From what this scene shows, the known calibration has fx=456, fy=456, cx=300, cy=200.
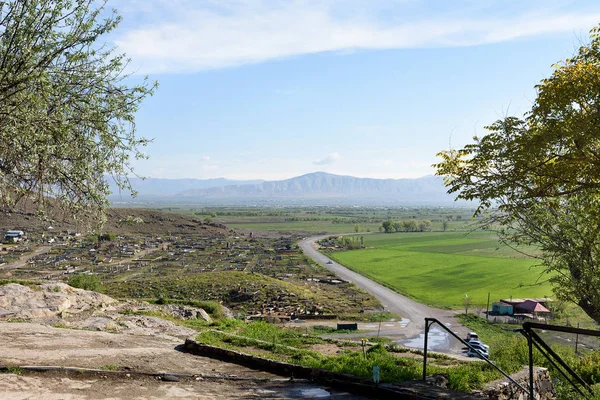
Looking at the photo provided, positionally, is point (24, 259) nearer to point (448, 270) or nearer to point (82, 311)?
point (448, 270)

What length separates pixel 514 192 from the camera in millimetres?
12820

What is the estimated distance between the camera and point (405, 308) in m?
53.1

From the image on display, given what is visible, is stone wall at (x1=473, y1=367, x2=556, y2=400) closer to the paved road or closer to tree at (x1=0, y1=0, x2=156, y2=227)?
tree at (x1=0, y1=0, x2=156, y2=227)

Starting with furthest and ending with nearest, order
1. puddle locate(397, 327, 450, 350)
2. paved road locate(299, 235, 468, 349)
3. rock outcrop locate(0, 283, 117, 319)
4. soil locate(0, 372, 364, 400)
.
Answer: paved road locate(299, 235, 468, 349), puddle locate(397, 327, 450, 350), rock outcrop locate(0, 283, 117, 319), soil locate(0, 372, 364, 400)

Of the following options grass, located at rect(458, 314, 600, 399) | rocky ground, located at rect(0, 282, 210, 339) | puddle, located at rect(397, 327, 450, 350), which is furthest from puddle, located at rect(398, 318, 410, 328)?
grass, located at rect(458, 314, 600, 399)

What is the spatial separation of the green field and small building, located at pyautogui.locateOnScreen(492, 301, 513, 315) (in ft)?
14.1

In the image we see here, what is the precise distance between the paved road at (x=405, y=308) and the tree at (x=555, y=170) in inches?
913

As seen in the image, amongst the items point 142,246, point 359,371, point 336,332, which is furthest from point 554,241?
point 142,246

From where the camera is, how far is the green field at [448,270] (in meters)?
61.8

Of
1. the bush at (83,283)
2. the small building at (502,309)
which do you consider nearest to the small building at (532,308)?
the small building at (502,309)

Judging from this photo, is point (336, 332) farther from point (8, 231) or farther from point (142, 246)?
point (8, 231)

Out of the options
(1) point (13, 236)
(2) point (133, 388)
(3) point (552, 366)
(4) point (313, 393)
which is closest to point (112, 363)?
(2) point (133, 388)

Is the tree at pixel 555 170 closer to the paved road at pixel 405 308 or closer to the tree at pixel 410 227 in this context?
the paved road at pixel 405 308

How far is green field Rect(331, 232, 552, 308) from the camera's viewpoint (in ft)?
203
